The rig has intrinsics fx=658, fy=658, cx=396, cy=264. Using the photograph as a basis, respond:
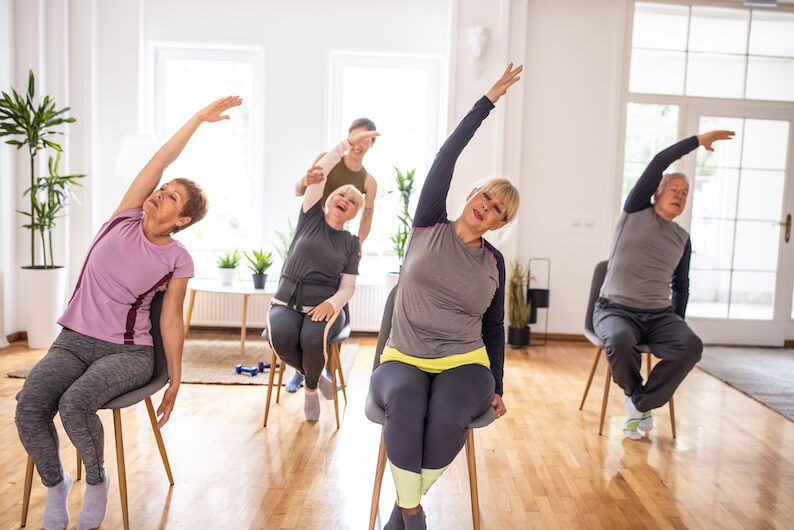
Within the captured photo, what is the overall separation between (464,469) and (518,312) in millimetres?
2534

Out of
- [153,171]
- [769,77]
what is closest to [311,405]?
[153,171]

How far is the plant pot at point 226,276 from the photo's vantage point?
4.78 metres

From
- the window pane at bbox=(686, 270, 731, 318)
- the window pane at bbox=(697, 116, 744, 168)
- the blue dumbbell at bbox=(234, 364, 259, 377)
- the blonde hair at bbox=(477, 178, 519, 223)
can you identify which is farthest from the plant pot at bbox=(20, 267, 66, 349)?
the window pane at bbox=(697, 116, 744, 168)

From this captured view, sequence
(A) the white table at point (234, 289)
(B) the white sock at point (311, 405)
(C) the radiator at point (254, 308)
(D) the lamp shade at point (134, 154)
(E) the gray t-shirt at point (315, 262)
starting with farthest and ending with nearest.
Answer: (C) the radiator at point (254, 308) → (D) the lamp shade at point (134, 154) → (A) the white table at point (234, 289) → (B) the white sock at point (311, 405) → (E) the gray t-shirt at point (315, 262)

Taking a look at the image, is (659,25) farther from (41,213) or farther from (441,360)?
(41,213)

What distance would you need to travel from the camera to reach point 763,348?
5.49 m

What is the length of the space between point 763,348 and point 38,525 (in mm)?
5399

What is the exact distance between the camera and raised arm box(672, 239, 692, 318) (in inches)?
127

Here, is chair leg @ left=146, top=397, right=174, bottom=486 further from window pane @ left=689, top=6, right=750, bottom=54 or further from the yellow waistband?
window pane @ left=689, top=6, right=750, bottom=54

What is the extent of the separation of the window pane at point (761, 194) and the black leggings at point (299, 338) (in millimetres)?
4088

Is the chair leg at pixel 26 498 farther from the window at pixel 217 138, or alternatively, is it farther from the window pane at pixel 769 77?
the window pane at pixel 769 77

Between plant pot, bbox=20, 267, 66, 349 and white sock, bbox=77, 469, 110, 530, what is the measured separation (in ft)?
9.05

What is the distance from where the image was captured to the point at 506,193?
2.15 meters

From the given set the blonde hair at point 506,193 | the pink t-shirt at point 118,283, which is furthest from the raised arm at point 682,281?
the pink t-shirt at point 118,283
